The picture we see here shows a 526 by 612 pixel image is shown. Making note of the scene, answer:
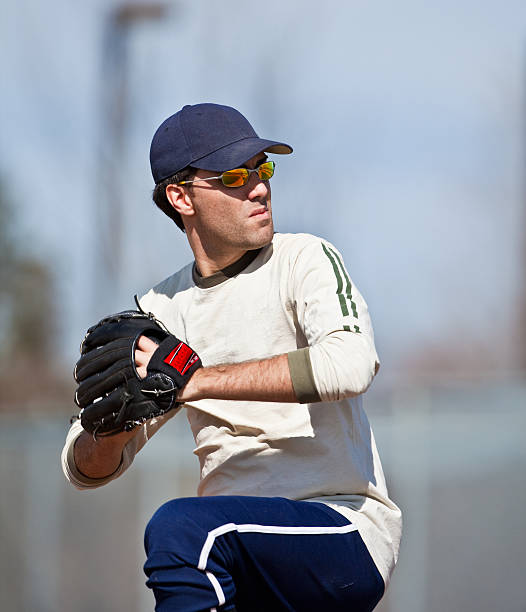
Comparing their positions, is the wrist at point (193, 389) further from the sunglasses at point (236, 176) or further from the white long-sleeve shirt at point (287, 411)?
the sunglasses at point (236, 176)

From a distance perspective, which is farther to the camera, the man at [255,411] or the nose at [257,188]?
the nose at [257,188]

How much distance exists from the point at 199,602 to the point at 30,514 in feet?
24.9

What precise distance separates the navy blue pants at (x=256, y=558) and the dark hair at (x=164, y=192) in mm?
1243

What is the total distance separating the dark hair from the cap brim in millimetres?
74

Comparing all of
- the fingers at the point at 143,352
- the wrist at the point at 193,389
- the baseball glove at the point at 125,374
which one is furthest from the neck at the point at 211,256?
the wrist at the point at 193,389

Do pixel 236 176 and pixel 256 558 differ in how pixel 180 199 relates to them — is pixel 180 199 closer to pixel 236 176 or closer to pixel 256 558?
pixel 236 176

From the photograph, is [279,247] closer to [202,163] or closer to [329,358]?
[202,163]

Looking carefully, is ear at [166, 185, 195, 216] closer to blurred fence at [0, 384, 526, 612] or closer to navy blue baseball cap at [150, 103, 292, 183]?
navy blue baseball cap at [150, 103, 292, 183]

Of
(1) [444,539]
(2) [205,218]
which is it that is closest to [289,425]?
(2) [205,218]

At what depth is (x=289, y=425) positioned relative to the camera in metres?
3.35

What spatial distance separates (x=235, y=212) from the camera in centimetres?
353

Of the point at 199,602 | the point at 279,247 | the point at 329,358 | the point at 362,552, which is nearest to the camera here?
the point at 199,602

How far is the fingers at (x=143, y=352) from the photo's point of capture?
3117 mm

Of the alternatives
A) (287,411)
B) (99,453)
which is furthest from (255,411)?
(99,453)
